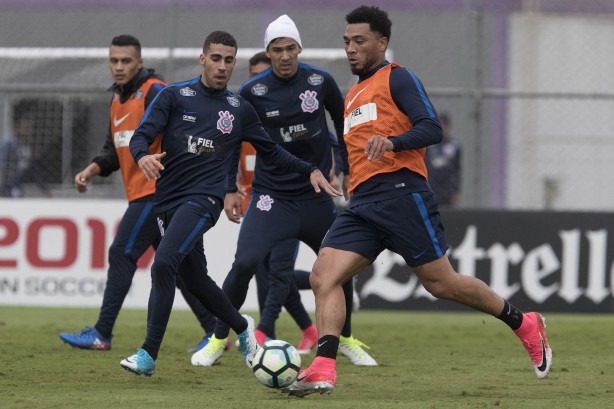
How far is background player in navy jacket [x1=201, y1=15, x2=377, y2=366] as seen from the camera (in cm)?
876

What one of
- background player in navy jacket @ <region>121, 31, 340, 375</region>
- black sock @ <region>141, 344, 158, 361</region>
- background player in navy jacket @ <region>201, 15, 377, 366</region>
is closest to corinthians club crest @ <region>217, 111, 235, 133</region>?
background player in navy jacket @ <region>121, 31, 340, 375</region>

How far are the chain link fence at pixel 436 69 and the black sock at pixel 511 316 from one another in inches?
240

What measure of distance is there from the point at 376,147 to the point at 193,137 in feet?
5.24

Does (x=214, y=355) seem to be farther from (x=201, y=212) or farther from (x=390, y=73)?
(x=390, y=73)

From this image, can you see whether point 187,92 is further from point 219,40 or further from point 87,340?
point 87,340

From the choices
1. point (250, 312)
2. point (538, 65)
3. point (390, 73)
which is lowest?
point (250, 312)

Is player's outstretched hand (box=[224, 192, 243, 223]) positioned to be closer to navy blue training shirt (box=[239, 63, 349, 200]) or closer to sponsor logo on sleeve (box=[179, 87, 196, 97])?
navy blue training shirt (box=[239, 63, 349, 200])

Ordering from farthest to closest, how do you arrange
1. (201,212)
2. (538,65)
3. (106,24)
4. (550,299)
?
(538,65), (106,24), (550,299), (201,212)

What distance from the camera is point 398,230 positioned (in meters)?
7.28

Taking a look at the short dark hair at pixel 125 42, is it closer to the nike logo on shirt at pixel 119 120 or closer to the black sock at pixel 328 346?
the nike logo on shirt at pixel 119 120

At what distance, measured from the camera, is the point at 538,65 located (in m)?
17.3

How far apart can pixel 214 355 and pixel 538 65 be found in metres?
9.87

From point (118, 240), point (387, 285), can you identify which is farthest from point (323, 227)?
point (387, 285)

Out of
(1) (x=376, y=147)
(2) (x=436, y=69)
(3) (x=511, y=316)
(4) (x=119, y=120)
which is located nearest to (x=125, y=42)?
(4) (x=119, y=120)
